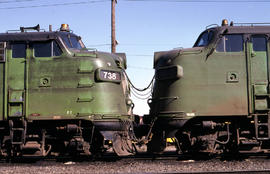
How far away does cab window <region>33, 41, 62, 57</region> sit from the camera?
35.4ft

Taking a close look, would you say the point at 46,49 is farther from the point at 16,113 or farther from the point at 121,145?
the point at 121,145

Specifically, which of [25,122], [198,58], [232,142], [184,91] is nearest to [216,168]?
[232,142]

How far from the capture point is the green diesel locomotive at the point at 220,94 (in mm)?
10516

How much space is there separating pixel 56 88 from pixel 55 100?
0.40 metres

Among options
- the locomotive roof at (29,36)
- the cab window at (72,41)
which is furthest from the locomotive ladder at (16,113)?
the cab window at (72,41)

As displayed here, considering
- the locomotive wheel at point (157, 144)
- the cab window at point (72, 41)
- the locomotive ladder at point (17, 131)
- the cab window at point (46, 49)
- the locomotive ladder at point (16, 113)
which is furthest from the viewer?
the cab window at point (72, 41)

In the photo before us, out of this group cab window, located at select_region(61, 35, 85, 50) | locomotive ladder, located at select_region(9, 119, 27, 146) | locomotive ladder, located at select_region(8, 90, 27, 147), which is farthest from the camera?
cab window, located at select_region(61, 35, 85, 50)

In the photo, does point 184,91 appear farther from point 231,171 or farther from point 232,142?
point 231,171

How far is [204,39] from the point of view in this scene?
1148cm

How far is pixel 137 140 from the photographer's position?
1116 centimetres

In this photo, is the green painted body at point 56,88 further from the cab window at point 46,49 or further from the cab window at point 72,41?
the cab window at point 72,41

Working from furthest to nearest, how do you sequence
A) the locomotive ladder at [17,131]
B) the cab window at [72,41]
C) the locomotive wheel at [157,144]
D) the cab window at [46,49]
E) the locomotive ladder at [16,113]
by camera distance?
the cab window at [72,41] → the locomotive wheel at [157,144] → the cab window at [46,49] → the locomotive ladder at [16,113] → the locomotive ladder at [17,131]

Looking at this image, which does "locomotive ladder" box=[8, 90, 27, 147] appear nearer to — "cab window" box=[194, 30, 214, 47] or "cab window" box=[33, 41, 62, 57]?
"cab window" box=[33, 41, 62, 57]

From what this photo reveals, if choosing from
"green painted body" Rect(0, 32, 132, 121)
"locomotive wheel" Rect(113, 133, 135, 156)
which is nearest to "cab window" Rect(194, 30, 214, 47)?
"green painted body" Rect(0, 32, 132, 121)
